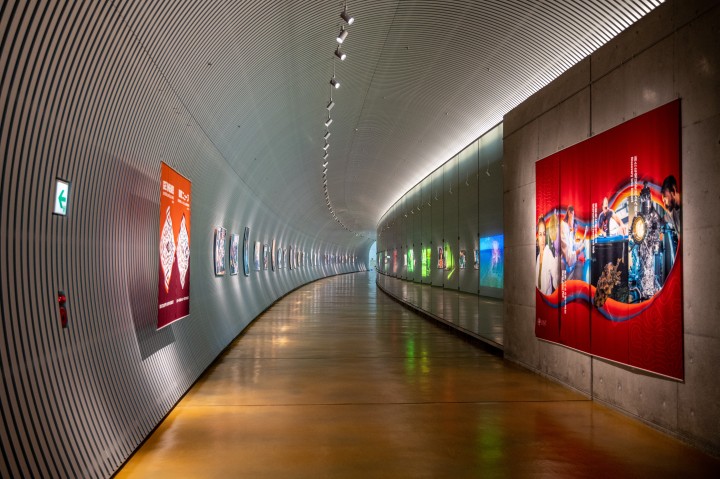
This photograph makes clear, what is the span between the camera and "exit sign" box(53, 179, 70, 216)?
15.6ft

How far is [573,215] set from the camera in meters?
9.06

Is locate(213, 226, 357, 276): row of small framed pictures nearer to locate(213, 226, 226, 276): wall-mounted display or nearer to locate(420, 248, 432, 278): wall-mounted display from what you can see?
locate(213, 226, 226, 276): wall-mounted display

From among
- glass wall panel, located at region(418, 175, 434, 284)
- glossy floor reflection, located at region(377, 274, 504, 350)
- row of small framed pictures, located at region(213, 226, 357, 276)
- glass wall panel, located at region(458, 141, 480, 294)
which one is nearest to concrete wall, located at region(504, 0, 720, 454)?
glossy floor reflection, located at region(377, 274, 504, 350)

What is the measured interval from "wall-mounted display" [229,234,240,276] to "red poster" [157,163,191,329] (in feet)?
18.8

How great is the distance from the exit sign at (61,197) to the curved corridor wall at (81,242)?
0.07 meters

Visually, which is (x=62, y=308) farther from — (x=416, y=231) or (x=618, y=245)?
→ (x=416, y=231)

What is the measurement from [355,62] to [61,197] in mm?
8472

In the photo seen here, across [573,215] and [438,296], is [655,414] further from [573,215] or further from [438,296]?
[438,296]

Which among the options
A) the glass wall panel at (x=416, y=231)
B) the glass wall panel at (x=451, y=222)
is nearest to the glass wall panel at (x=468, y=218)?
the glass wall panel at (x=451, y=222)

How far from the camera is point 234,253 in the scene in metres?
16.0

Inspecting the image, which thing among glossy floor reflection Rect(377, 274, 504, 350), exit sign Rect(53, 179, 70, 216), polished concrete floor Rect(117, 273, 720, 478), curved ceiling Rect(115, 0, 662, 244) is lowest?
polished concrete floor Rect(117, 273, 720, 478)

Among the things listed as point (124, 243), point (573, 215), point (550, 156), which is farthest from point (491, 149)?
point (124, 243)

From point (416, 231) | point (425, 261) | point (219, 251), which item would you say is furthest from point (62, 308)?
point (416, 231)

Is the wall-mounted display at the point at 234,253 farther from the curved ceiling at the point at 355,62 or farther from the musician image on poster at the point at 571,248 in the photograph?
the musician image on poster at the point at 571,248
